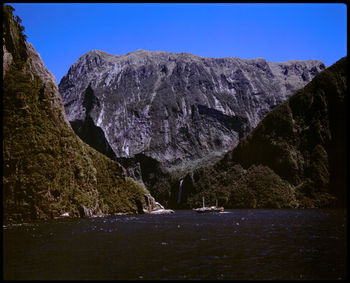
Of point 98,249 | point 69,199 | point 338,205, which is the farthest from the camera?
point 338,205

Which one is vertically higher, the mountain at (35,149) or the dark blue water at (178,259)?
the mountain at (35,149)

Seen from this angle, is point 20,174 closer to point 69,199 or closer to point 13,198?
point 13,198

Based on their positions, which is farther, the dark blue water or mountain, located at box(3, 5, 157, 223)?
mountain, located at box(3, 5, 157, 223)

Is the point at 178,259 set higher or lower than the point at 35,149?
lower

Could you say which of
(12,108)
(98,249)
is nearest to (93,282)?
(98,249)

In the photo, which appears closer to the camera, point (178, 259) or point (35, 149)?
point (178, 259)

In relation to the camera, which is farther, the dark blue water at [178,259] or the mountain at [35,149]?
the mountain at [35,149]

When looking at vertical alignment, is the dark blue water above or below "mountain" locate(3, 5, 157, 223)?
below

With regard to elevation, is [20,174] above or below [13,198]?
above
